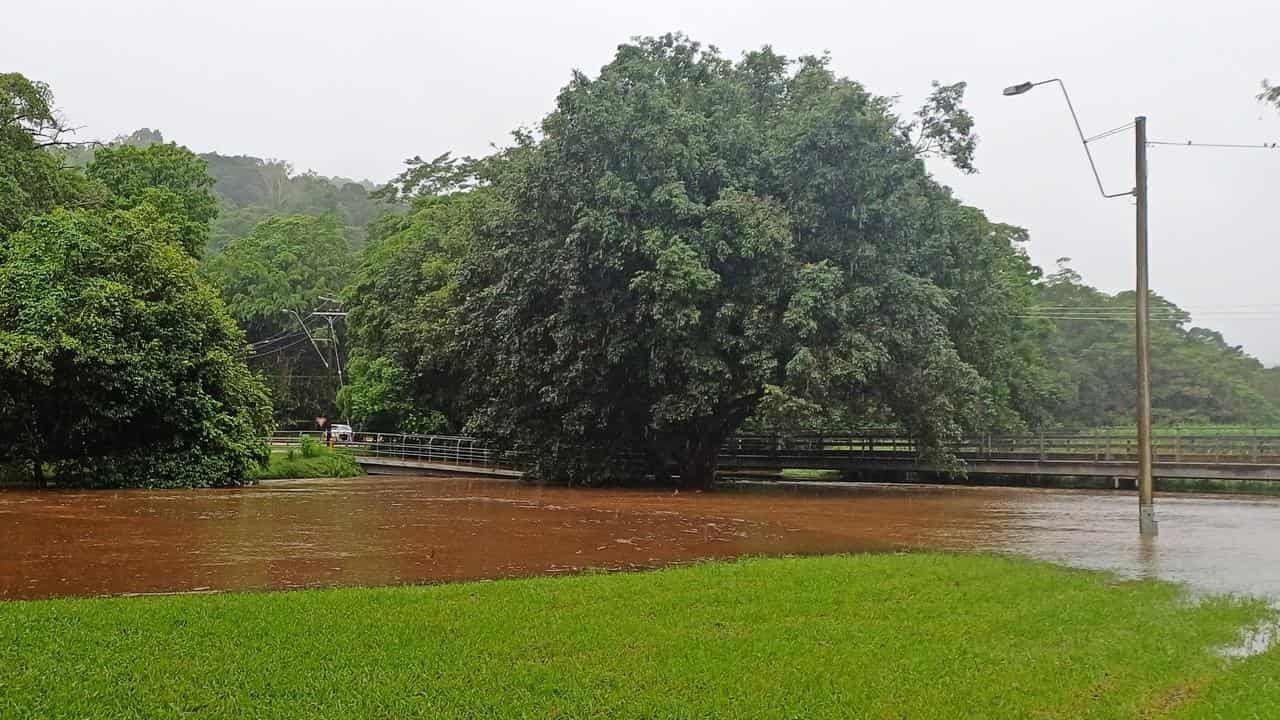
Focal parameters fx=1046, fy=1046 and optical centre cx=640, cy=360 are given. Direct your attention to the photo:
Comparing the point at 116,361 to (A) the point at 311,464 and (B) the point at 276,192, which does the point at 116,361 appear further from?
(B) the point at 276,192

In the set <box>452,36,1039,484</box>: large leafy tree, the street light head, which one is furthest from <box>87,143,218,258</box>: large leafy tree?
the street light head

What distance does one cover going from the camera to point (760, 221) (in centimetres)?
2706

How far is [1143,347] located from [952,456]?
601 inches

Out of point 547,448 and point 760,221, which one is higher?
point 760,221

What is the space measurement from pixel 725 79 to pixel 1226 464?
737 inches

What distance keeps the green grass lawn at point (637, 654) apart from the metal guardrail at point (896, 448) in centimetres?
2336

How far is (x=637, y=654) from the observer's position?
7.11 metres

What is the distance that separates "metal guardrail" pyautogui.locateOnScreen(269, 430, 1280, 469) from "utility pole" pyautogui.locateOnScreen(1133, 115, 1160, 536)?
14.6m

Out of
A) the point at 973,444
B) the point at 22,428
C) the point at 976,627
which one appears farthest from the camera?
the point at 973,444

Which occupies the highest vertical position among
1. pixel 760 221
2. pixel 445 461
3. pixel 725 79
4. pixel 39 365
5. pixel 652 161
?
pixel 725 79

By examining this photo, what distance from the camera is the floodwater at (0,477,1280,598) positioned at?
11.7 m

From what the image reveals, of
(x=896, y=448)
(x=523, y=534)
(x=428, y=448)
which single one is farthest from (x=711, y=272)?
(x=428, y=448)

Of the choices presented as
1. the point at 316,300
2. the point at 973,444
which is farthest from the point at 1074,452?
the point at 316,300

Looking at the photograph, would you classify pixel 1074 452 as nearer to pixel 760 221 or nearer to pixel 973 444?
pixel 973 444
